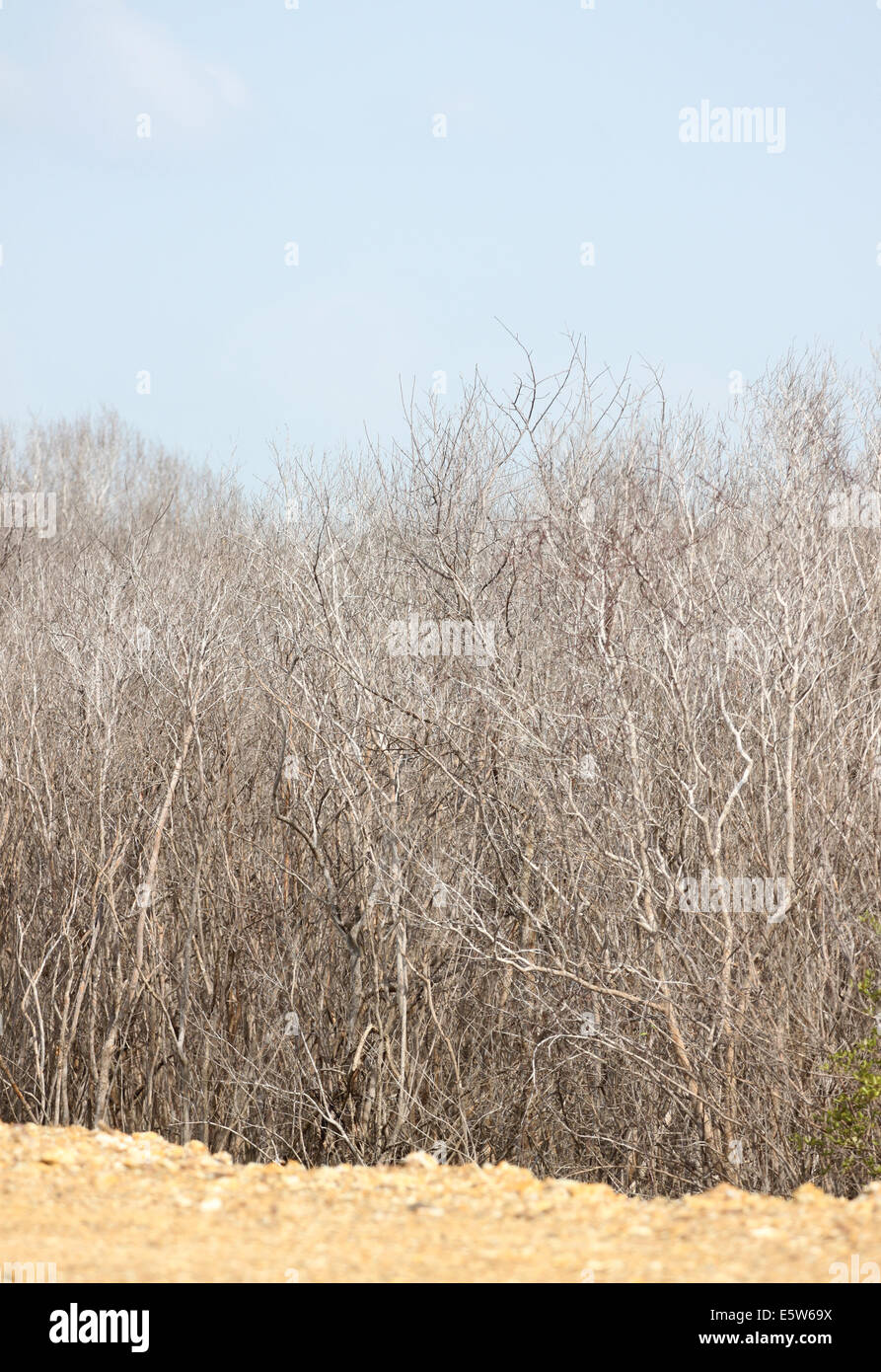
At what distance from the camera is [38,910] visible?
40.5 feet

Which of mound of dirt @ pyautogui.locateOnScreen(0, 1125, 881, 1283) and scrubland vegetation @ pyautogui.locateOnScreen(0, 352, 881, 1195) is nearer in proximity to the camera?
mound of dirt @ pyautogui.locateOnScreen(0, 1125, 881, 1283)

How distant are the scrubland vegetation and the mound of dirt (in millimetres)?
3709

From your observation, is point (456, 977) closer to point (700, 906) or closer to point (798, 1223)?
point (700, 906)

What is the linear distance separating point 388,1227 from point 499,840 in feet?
23.4

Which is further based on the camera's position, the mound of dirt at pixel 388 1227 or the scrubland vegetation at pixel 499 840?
the scrubland vegetation at pixel 499 840

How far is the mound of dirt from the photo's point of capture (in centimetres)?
334

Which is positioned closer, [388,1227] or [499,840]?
[388,1227]

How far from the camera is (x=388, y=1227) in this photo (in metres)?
3.76

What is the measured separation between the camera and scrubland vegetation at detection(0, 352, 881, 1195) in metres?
8.45

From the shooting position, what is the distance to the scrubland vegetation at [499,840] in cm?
845

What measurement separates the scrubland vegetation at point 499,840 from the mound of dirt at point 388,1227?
3.71 meters

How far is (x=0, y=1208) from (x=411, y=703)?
760cm

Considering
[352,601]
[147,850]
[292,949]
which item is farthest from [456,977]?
[352,601]

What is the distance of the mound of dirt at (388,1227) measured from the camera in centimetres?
334
